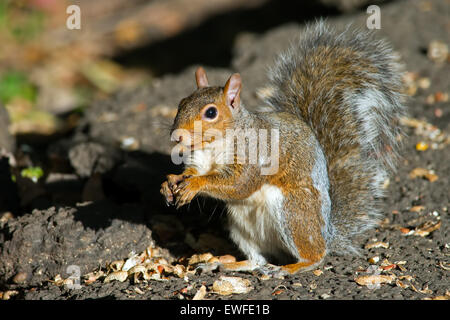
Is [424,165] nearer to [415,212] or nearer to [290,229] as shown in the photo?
[415,212]

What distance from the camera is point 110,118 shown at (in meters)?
4.29

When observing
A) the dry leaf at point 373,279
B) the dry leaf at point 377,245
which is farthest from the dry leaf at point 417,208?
the dry leaf at point 373,279

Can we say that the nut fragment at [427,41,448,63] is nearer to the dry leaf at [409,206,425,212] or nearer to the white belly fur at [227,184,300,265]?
the dry leaf at [409,206,425,212]

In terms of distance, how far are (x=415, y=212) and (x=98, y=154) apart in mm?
1952

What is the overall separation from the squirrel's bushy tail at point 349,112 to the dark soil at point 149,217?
9.5 inches

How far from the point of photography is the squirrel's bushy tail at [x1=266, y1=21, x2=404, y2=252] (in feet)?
9.09

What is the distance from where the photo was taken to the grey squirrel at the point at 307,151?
2424mm

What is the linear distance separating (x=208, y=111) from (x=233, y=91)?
0.59 ft

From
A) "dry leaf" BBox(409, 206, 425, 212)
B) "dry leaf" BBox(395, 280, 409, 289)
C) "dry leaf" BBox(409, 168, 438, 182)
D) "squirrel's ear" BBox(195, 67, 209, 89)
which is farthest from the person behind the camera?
"dry leaf" BBox(409, 168, 438, 182)

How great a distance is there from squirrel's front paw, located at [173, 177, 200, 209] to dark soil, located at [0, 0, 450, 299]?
0.39 meters

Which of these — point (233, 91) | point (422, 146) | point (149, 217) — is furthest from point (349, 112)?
point (149, 217)

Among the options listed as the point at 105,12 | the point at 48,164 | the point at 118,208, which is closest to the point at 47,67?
the point at 105,12

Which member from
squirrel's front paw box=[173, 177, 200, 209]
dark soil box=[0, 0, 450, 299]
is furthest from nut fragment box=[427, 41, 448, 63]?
squirrel's front paw box=[173, 177, 200, 209]
